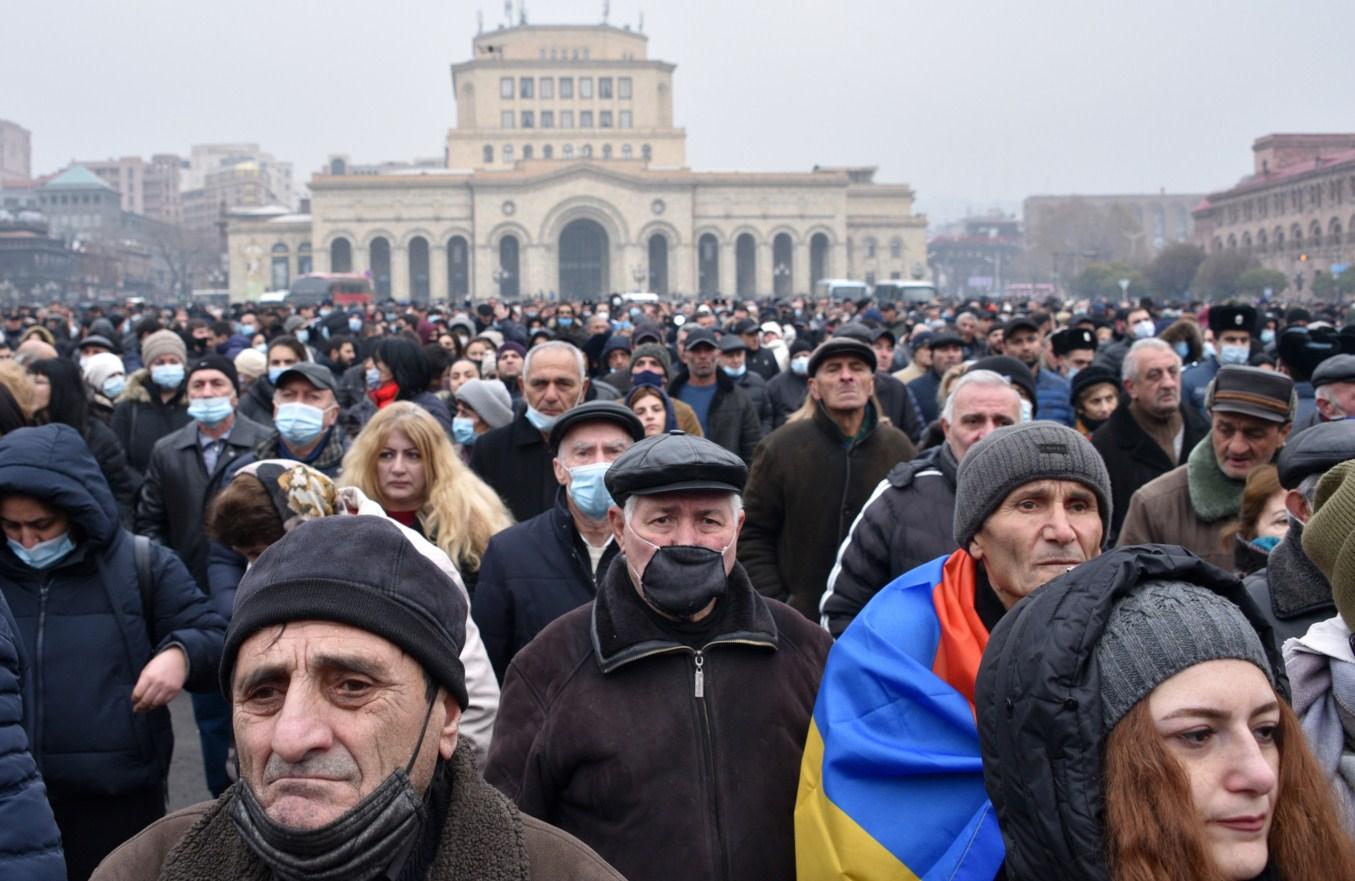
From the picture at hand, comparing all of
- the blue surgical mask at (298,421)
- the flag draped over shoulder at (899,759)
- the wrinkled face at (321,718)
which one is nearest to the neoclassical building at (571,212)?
the blue surgical mask at (298,421)

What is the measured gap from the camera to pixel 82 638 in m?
3.82

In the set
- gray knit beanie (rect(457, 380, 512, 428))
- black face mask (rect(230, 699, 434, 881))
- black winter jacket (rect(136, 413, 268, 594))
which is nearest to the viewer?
black face mask (rect(230, 699, 434, 881))

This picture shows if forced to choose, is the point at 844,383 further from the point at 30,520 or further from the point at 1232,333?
the point at 1232,333

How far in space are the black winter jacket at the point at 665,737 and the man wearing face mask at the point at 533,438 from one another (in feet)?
10.4

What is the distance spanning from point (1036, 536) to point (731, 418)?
6.14 meters

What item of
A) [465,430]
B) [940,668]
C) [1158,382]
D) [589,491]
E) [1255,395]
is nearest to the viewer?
[940,668]

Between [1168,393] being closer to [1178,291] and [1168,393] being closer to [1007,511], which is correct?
[1007,511]

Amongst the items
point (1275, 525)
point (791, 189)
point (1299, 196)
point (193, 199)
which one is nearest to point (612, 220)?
point (791, 189)

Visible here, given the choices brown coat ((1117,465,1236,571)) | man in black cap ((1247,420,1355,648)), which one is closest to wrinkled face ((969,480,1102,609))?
man in black cap ((1247,420,1355,648))

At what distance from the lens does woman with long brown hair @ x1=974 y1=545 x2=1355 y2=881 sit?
1.95m

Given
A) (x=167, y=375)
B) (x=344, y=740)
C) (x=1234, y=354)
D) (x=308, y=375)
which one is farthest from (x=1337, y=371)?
(x=167, y=375)

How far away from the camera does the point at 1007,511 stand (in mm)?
2980

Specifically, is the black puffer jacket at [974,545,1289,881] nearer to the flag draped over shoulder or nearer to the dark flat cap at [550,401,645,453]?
the flag draped over shoulder

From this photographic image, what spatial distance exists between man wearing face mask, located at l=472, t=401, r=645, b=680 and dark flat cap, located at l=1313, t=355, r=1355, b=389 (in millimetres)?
2942
